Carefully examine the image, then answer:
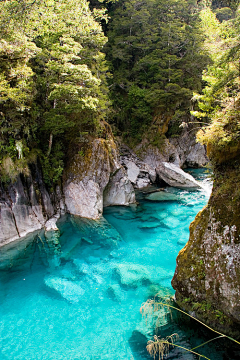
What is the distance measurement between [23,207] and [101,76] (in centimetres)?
1289

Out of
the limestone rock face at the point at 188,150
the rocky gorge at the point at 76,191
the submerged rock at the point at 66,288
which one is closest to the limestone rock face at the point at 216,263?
the submerged rock at the point at 66,288

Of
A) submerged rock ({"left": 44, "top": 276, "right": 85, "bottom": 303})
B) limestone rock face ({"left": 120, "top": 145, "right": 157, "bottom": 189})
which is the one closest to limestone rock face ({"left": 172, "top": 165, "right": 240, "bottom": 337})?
submerged rock ({"left": 44, "top": 276, "right": 85, "bottom": 303})

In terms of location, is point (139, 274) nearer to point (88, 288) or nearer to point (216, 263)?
point (88, 288)

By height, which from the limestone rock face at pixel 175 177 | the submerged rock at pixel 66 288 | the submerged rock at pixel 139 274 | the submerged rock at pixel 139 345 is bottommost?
the submerged rock at pixel 139 345

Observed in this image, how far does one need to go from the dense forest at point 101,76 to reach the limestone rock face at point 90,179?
98cm

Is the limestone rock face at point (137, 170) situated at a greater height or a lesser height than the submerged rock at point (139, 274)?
greater

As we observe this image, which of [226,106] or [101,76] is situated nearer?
[226,106]

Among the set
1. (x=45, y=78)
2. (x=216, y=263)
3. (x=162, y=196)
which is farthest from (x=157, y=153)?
(x=216, y=263)

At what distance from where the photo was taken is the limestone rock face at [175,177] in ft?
66.2

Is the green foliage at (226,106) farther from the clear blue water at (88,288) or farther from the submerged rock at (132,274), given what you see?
the submerged rock at (132,274)

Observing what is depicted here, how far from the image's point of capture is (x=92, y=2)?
27812 millimetres

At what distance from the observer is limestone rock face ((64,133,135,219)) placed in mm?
14516

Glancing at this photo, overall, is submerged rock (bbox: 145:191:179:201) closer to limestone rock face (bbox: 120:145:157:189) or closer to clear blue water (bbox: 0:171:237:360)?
limestone rock face (bbox: 120:145:157:189)

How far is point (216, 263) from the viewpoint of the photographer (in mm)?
5883
